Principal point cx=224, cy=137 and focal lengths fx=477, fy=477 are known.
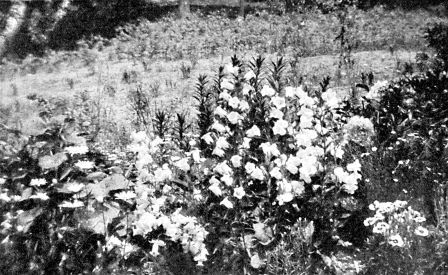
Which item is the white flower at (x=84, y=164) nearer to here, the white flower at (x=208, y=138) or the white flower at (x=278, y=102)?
the white flower at (x=208, y=138)

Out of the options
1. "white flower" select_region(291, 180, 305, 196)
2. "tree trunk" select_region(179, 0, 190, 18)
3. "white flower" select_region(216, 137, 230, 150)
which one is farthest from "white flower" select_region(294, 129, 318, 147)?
"tree trunk" select_region(179, 0, 190, 18)

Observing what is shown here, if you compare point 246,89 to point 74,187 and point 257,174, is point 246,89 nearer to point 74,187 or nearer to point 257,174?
point 257,174

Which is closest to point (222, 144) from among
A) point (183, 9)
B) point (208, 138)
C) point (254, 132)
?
point (208, 138)

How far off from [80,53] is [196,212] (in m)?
12.4

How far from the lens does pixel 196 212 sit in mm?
4020

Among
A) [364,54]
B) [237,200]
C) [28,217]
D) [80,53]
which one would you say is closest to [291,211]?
[237,200]

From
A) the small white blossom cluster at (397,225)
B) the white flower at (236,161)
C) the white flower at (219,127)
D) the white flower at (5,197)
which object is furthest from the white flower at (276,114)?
the white flower at (5,197)

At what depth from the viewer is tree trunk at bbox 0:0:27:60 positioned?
63.4 ft

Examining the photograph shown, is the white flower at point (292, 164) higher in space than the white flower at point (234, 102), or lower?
lower

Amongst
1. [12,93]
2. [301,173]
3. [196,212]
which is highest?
[301,173]

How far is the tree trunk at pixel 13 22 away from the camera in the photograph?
1933cm

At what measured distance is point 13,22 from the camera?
20859mm

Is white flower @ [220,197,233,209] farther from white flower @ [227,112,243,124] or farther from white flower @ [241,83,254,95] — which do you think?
white flower @ [241,83,254,95]

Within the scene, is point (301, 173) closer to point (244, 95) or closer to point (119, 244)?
point (244, 95)
